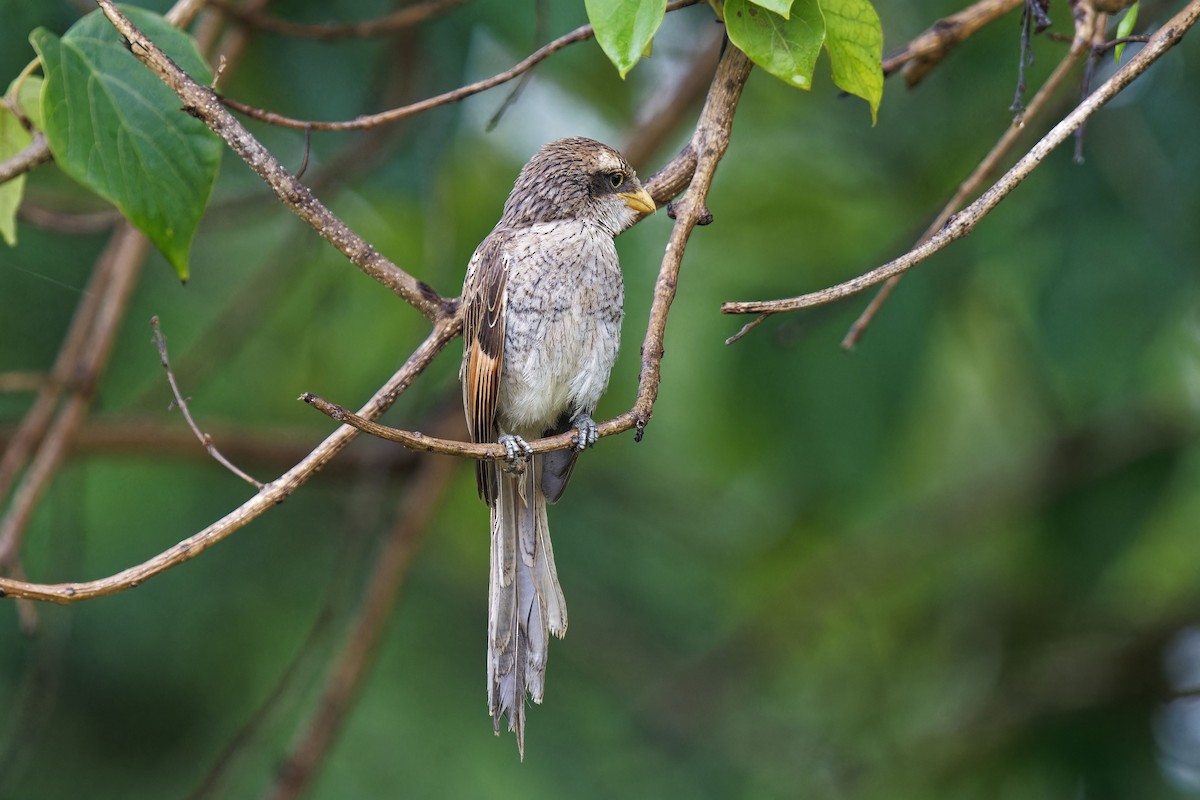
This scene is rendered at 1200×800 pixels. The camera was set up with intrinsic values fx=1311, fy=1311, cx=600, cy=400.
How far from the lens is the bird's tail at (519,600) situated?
291 centimetres

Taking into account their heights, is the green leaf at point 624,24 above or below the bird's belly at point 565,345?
above

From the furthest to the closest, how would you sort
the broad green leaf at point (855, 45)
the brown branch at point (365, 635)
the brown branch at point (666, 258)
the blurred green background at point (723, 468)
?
the blurred green background at point (723, 468) → the brown branch at point (365, 635) → the broad green leaf at point (855, 45) → the brown branch at point (666, 258)

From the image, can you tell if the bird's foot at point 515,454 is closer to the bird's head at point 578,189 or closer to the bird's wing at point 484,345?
the bird's wing at point 484,345

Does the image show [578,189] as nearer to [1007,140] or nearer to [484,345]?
[484,345]

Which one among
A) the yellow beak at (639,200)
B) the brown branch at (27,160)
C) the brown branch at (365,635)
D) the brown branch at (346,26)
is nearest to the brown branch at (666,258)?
the yellow beak at (639,200)

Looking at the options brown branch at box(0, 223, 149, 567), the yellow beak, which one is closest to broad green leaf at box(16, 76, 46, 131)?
brown branch at box(0, 223, 149, 567)

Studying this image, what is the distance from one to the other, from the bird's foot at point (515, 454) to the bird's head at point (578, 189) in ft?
2.45

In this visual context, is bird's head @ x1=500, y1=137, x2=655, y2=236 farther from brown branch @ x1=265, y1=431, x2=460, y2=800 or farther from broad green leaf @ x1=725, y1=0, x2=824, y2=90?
brown branch @ x1=265, y1=431, x2=460, y2=800

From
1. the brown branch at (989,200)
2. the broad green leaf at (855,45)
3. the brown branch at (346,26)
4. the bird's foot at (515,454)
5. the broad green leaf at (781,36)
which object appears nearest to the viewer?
the brown branch at (989,200)

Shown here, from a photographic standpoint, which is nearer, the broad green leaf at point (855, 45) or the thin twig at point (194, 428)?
the thin twig at point (194, 428)

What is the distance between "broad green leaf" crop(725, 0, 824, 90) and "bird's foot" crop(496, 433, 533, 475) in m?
0.91

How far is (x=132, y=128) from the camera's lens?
307 cm

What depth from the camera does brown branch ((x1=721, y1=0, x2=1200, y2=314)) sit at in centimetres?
242

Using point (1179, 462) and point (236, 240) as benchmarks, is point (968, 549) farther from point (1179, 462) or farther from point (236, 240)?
point (236, 240)
